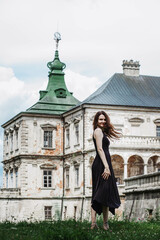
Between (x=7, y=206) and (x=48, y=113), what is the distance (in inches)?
328

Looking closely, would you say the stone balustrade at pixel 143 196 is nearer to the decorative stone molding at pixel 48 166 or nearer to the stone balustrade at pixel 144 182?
the stone balustrade at pixel 144 182

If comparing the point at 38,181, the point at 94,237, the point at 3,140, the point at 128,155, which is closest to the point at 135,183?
the point at 128,155

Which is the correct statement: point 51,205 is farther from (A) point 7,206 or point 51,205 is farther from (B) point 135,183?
(B) point 135,183

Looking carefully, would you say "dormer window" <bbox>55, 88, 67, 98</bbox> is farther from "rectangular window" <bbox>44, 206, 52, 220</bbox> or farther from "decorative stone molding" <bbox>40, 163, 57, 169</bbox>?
"rectangular window" <bbox>44, 206, 52, 220</bbox>

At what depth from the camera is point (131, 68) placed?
41312mm

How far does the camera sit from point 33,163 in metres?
40.6

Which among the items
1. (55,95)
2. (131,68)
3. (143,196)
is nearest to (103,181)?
(143,196)

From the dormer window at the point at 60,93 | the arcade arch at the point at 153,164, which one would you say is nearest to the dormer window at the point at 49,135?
the dormer window at the point at 60,93

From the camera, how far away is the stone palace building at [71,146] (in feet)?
118

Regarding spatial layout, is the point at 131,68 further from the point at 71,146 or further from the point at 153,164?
the point at 153,164

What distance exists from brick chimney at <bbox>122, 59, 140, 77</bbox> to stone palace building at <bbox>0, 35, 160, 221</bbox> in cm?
8

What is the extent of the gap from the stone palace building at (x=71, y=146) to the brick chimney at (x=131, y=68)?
8 cm

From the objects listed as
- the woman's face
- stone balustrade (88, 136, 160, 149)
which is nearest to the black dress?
the woman's face

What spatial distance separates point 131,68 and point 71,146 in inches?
326
